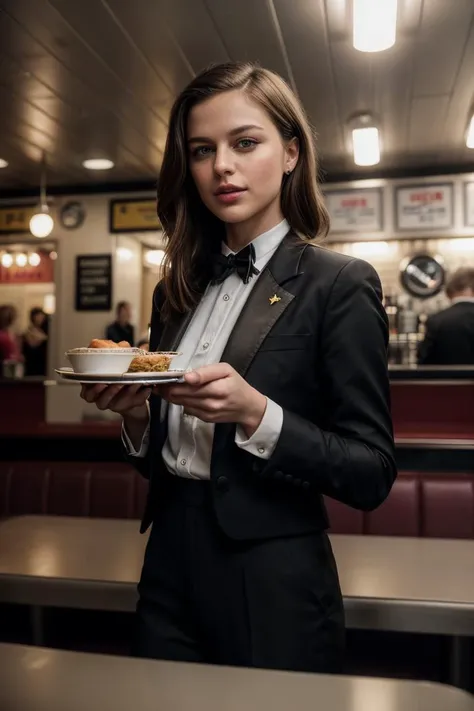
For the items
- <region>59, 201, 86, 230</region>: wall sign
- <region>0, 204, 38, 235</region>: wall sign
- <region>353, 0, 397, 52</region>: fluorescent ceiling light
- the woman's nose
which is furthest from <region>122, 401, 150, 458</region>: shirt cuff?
<region>0, 204, 38, 235</region>: wall sign

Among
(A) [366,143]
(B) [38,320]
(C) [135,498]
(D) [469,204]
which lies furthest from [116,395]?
(B) [38,320]

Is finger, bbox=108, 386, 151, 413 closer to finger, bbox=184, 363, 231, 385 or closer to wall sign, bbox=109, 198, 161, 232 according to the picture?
finger, bbox=184, 363, 231, 385

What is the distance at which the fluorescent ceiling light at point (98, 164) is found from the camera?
6.54 metres

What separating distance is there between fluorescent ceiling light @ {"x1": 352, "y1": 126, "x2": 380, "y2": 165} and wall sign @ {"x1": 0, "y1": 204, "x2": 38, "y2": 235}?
3.93 metres

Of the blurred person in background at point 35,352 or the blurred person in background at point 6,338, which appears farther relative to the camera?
the blurred person in background at point 35,352

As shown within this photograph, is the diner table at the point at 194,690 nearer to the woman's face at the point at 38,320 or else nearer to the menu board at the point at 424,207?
the menu board at the point at 424,207

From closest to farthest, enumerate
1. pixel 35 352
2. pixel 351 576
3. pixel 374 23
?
pixel 351 576 < pixel 374 23 < pixel 35 352

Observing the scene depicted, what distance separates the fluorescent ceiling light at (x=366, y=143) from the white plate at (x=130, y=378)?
15.7 ft

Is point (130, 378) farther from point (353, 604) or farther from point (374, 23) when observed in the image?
point (374, 23)

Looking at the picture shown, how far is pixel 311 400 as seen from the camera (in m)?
1.13

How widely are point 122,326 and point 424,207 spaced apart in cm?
344

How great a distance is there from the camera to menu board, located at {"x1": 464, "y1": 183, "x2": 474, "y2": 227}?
22.2ft

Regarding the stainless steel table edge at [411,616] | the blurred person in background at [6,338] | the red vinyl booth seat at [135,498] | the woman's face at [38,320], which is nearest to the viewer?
the stainless steel table edge at [411,616]

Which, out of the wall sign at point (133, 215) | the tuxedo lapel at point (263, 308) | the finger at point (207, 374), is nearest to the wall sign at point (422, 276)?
the wall sign at point (133, 215)
